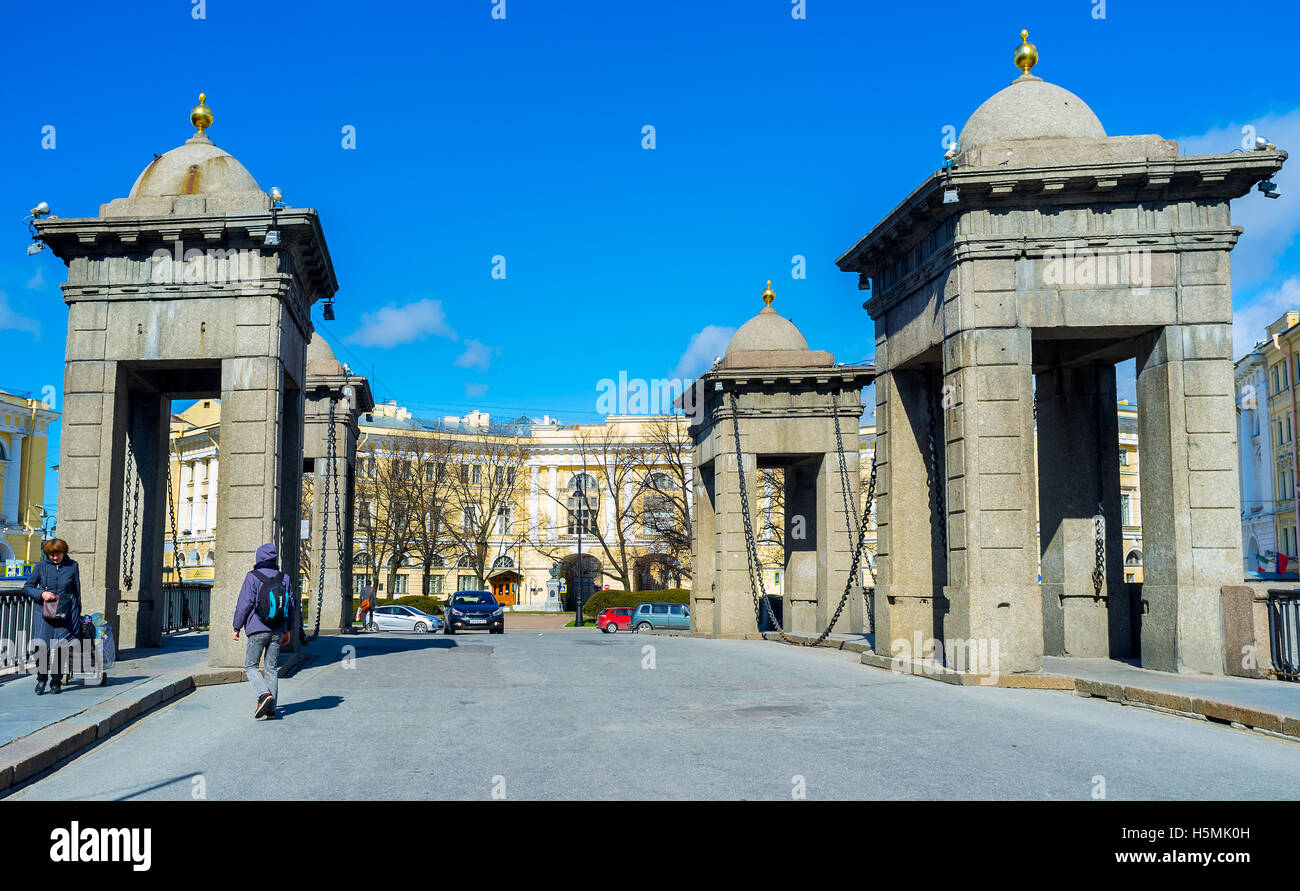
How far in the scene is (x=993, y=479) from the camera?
14906 mm

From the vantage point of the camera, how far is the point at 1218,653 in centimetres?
1412

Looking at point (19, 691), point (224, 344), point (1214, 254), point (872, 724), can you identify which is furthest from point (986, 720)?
point (224, 344)

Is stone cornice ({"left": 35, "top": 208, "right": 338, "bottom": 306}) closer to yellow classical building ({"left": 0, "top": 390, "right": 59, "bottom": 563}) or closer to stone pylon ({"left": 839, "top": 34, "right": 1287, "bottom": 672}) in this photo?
stone pylon ({"left": 839, "top": 34, "right": 1287, "bottom": 672})

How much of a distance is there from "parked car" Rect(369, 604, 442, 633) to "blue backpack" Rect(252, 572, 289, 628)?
105ft

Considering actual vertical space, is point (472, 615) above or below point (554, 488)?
below

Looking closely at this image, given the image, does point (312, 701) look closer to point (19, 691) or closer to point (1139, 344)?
point (19, 691)

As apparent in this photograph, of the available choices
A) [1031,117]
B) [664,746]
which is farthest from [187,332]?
[1031,117]

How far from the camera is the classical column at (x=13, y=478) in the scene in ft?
210

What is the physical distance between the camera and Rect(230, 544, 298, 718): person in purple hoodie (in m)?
10.6

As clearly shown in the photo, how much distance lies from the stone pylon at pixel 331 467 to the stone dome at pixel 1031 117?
771 inches

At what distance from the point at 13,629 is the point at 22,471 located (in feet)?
192

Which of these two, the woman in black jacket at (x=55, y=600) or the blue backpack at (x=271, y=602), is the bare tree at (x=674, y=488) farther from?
the blue backpack at (x=271, y=602)

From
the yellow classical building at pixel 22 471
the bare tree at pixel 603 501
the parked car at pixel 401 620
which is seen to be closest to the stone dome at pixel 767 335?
the parked car at pixel 401 620

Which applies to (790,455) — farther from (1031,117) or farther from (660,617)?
(1031,117)
